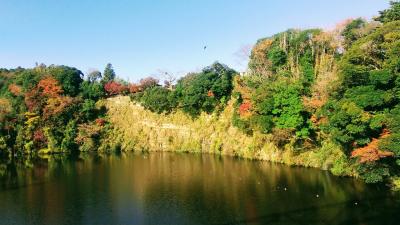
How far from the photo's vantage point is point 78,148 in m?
63.3

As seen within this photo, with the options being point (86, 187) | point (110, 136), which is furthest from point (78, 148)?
point (86, 187)

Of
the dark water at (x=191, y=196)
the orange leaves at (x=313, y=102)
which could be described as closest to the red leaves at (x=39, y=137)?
the dark water at (x=191, y=196)

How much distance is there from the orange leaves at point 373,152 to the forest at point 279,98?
10 centimetres

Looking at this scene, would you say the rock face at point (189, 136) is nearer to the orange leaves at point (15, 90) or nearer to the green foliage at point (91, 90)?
the green foliage at point (91, 90)

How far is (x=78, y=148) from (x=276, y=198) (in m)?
40.8

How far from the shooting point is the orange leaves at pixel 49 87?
208ft

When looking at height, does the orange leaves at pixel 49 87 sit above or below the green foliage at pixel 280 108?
above

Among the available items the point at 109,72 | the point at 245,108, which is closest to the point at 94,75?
the point at 109,72

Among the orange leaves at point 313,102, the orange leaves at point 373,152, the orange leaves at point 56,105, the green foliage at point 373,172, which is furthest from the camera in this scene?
the orange leaves at point 56,105

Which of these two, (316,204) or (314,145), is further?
(314,145)

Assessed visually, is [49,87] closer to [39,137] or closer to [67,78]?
[67,78]

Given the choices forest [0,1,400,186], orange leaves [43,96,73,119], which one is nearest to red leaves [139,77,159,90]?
forest [0,1,400,186]

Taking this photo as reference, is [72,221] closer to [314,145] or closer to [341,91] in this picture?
[341,91]

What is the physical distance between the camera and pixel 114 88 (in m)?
68.9
